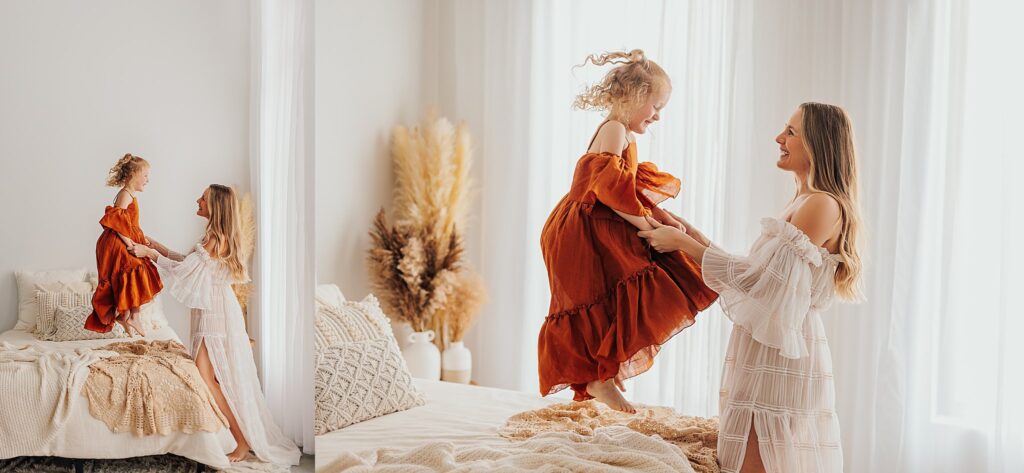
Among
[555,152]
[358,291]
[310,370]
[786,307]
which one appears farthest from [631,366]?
[555,152]

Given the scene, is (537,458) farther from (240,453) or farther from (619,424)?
(240,453)

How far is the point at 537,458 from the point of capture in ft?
5.25

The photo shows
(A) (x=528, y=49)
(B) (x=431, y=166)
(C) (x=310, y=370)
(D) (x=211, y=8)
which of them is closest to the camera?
(D) (x=211, y=8)

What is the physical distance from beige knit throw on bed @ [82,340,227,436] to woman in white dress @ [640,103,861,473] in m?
1.09

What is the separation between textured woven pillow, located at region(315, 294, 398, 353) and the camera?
153cm

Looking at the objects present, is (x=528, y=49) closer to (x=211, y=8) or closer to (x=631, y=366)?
(x=631, y=366)

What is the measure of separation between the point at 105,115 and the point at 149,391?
35 centimetres

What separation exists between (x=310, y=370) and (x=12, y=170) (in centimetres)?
55

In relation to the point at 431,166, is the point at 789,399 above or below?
below

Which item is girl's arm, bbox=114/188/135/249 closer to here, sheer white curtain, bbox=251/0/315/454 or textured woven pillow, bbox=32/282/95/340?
textured woven pillow, bbox=32/282/95/340

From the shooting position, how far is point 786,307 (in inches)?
66.0

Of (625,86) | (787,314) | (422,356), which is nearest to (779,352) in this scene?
(787,314)

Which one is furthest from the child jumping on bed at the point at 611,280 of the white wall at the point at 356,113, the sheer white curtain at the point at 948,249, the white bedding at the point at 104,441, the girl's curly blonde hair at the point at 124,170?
the sheer white curtain at the point at 948,249

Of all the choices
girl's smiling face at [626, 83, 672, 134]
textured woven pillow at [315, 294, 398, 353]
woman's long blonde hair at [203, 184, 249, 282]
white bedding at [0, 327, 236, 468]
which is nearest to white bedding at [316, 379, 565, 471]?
textured woven pillow at [315, 294, 398, 353]
